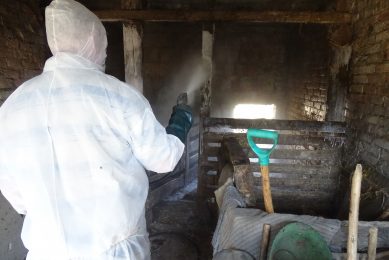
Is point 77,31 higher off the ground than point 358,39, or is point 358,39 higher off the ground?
point 358,39

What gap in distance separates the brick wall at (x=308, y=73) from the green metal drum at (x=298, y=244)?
2.77 m

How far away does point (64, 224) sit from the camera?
1.38m

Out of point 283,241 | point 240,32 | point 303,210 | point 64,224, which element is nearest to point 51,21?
point 64,224

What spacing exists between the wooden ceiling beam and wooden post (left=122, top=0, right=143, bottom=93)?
8 centimetres

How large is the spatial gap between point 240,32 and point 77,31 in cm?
506

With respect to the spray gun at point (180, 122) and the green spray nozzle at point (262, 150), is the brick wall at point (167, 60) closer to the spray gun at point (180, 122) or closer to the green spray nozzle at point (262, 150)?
the spray gun at point (180, 122)

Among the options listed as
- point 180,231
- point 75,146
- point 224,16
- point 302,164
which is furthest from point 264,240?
point 224,16

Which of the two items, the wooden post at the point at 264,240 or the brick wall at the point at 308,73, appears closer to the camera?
the wooden post at the point at 264,240

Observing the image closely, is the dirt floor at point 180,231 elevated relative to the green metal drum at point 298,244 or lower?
lower

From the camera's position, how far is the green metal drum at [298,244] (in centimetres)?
167

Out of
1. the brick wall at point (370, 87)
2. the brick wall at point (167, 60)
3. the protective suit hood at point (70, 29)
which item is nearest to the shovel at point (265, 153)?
the protective suit hood at point (70, 29)

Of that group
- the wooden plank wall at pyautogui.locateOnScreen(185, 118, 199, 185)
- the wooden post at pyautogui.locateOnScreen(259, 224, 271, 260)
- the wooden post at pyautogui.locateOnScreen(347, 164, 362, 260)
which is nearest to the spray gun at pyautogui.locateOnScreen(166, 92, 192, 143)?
the wooden post at pyautogui.locateOnScreen(259, 224, 271, 260)

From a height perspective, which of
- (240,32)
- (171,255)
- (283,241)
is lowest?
(171,255)

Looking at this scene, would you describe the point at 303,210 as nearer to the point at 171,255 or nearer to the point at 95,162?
the point at 171,255
